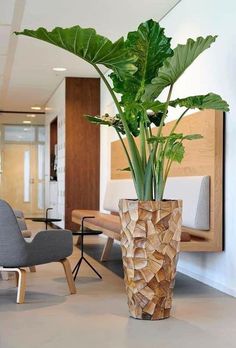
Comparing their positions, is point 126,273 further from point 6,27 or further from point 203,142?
point 6,27

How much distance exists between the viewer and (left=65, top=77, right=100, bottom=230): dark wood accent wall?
10445mm

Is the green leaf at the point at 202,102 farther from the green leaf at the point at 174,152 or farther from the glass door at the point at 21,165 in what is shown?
the glass door at the point at 21,165

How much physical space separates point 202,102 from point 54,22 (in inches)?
138

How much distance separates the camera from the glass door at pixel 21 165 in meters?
17.1

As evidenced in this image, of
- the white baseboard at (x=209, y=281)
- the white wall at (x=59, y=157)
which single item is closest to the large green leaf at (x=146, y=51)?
the white baseboard at (x=209, y=281)

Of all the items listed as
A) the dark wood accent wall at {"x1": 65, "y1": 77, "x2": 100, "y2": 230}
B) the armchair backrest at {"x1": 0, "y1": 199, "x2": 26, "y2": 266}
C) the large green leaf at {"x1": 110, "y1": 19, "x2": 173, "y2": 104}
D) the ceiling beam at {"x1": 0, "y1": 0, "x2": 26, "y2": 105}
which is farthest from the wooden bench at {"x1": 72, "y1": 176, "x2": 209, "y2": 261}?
the dark wood accent wall at {"x1": 65, "y1": 77, "x2": 100, "y2": 230}

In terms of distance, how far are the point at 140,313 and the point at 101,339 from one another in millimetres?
590

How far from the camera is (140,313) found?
12.9 feet

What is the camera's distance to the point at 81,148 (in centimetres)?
1048

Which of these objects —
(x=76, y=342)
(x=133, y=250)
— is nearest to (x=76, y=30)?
(x=133, y=250)

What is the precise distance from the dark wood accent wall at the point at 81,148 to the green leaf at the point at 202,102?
642 centimetres

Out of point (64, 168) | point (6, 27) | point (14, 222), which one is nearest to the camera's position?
point (14, 222)

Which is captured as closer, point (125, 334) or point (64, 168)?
point (125, 334)

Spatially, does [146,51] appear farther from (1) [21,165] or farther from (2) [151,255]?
(1) [21,165]
